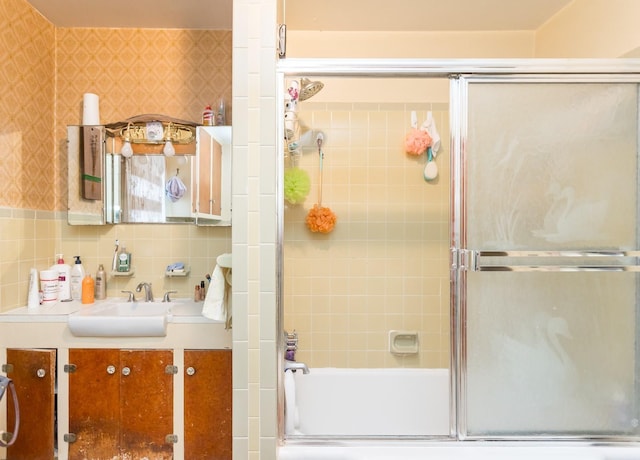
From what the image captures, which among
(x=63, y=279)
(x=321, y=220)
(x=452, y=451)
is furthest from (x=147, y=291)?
(x=452, y=451)

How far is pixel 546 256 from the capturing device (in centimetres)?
144

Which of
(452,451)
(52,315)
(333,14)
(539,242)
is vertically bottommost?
(452,451)

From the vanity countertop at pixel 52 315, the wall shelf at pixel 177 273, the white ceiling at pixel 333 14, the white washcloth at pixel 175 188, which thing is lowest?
the vanity countertop at pixel 52 315

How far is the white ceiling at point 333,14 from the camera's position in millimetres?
2008

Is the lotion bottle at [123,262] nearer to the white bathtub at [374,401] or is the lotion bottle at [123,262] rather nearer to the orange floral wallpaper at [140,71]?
the orange floral wallpaper at [140,71]

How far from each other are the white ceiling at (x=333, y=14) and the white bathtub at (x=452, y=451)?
2118mm

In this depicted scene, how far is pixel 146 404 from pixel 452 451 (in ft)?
4.36

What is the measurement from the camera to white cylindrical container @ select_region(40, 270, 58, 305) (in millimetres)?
A: 1965

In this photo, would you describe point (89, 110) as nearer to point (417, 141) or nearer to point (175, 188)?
point (175, 188)

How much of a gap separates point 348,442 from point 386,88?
1.92 meters

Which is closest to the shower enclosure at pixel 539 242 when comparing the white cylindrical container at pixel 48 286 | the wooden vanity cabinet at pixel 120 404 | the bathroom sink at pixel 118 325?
the bathroom sink at pixel 118 325

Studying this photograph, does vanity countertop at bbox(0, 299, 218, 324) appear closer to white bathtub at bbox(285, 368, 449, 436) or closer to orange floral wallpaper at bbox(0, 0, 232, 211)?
orange floral wallpaper at bbox(0, 0, 232, 211)

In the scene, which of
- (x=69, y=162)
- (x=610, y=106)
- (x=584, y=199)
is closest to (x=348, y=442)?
(x=584, y=199)

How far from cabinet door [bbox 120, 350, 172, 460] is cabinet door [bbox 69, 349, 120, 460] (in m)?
0.04
